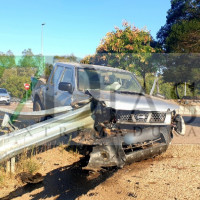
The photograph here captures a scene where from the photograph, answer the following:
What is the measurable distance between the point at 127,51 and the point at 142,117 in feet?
51.9

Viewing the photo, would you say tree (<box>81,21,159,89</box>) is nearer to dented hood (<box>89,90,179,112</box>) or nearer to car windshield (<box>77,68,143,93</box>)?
car windshield (<box>77,68,143,93</box>)


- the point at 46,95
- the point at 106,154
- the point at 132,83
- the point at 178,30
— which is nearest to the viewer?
the point at 106,154

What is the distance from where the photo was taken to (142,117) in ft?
14.1

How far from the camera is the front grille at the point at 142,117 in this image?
4.22 metres

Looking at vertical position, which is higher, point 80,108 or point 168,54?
point 168,54

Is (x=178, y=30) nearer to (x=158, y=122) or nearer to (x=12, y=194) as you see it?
(x=158, y=122)

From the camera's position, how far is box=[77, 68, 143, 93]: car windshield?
18.4 feet

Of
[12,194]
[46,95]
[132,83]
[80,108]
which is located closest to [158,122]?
[80,108]

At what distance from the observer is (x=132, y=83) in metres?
6.26

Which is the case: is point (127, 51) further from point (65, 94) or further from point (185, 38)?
point (65, 94)

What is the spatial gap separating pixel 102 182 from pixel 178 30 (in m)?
18.8

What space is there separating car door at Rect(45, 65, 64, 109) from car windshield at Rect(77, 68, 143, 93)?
0.90 meters

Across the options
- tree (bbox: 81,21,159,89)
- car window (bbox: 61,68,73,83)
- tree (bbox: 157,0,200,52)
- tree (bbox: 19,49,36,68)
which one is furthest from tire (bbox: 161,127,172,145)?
tree (bbox: 19,49,36,68)

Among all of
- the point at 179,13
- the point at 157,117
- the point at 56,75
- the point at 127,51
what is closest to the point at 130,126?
the point at 157,117
